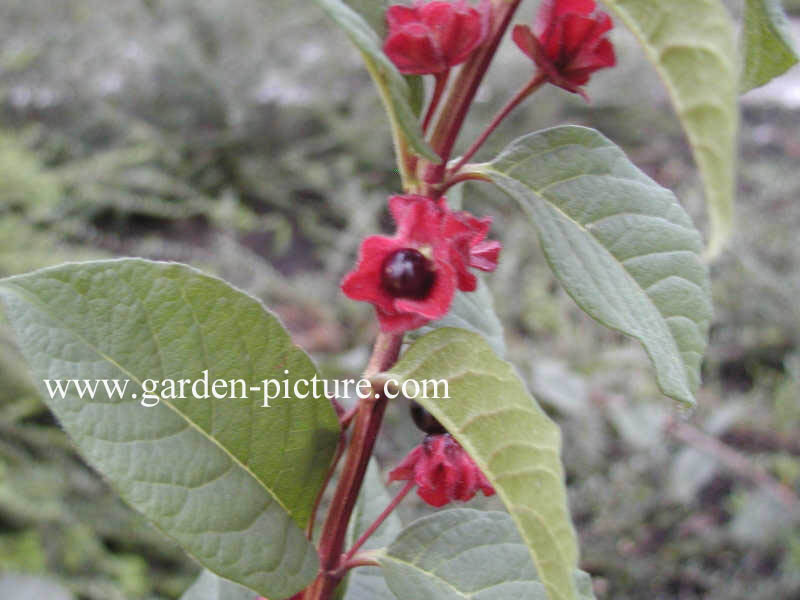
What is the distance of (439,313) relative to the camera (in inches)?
15.2

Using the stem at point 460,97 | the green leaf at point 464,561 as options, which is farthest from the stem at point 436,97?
the green leaf at point 464,561

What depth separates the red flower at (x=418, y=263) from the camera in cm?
39

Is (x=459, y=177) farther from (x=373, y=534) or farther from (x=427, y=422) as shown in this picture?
(x=373, y=534)

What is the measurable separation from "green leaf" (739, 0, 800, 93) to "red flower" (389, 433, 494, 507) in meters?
0.25

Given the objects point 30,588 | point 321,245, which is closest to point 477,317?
point 30,588

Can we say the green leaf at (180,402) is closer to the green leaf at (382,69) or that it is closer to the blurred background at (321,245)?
the green leaf at (382,69)

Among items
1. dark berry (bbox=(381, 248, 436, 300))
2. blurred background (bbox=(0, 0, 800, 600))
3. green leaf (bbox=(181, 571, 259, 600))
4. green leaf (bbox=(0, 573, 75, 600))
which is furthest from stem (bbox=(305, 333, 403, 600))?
green leaf (bbox=(0, 573, 75, 600))

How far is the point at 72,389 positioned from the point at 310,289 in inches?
85.3

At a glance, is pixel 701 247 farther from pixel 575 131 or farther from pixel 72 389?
pixel 72 389

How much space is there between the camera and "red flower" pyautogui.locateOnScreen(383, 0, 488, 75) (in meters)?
0.39

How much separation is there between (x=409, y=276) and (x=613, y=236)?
11 centimetres

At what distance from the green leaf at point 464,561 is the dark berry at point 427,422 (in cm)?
5

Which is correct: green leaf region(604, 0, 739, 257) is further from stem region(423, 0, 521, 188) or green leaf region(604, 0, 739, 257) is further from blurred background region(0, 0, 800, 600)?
blurred background region(0, 0, 800, 600)

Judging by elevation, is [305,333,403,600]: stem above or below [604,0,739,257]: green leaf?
below
